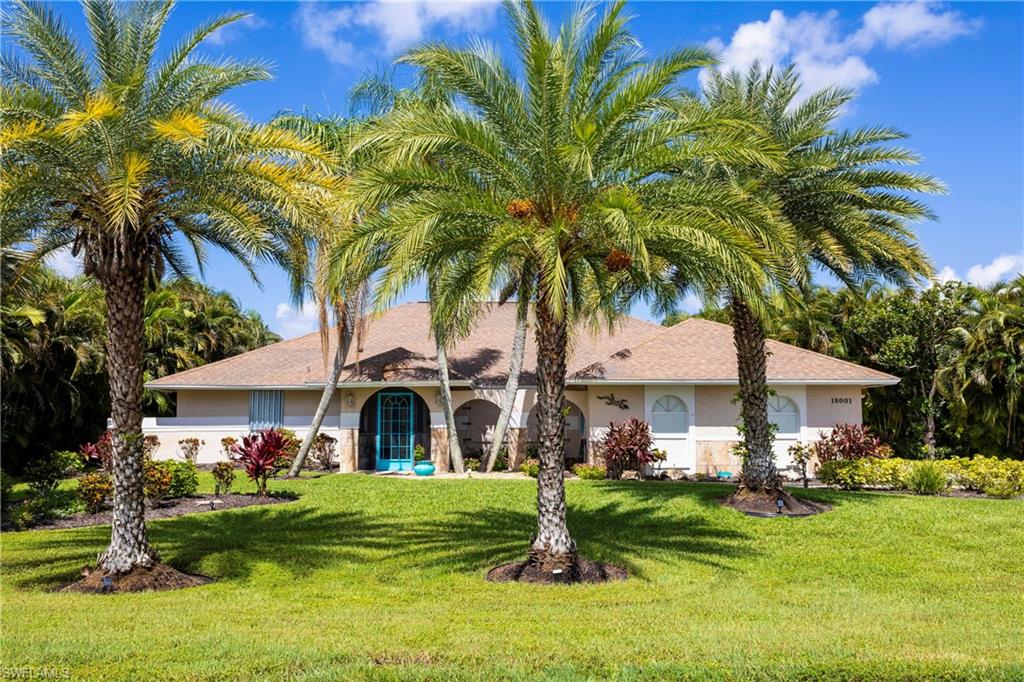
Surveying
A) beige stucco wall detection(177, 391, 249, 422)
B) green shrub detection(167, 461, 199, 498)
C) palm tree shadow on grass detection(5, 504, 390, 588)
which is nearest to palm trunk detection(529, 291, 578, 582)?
palm tree shadow on grass detection(5, 504, 390, 588)

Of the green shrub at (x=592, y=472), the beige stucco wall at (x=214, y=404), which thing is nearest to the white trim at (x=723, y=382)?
the green shrub at (x=592, y=472)

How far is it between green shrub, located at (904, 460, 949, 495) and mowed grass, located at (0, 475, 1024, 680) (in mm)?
2048

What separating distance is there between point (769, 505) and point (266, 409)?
56.3 feet

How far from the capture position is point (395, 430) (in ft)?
86.9

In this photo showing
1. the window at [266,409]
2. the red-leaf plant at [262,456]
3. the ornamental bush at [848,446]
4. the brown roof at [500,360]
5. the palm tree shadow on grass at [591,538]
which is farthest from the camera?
the window at [266,409]

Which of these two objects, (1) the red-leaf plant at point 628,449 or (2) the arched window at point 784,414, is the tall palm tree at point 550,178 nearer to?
(1) the red-leaf plant at point 628,449

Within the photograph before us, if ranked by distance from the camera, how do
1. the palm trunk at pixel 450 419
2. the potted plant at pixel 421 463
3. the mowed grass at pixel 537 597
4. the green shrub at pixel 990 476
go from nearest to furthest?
the mowed grass at pixel 537 597, the green shrub at pixel 990 476, the palm trunk at pixel 450 419, the potted plant at pixel 421 463

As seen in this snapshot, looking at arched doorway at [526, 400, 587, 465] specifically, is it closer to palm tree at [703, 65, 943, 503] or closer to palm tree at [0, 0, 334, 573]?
palm tree at [703, 65, 943, 503]

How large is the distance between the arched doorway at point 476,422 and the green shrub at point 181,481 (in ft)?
33.5

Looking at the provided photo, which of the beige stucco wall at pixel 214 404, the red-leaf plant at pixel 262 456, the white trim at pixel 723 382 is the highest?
the white trim at pixel 723 382

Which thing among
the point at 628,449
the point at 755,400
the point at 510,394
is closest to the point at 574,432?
the point at 510,394

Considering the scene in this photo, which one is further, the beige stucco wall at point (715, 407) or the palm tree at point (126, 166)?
the beige stucco wall at point (715, 407)

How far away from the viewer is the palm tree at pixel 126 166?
36.1ft

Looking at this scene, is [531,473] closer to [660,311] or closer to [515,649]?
[660,311]
